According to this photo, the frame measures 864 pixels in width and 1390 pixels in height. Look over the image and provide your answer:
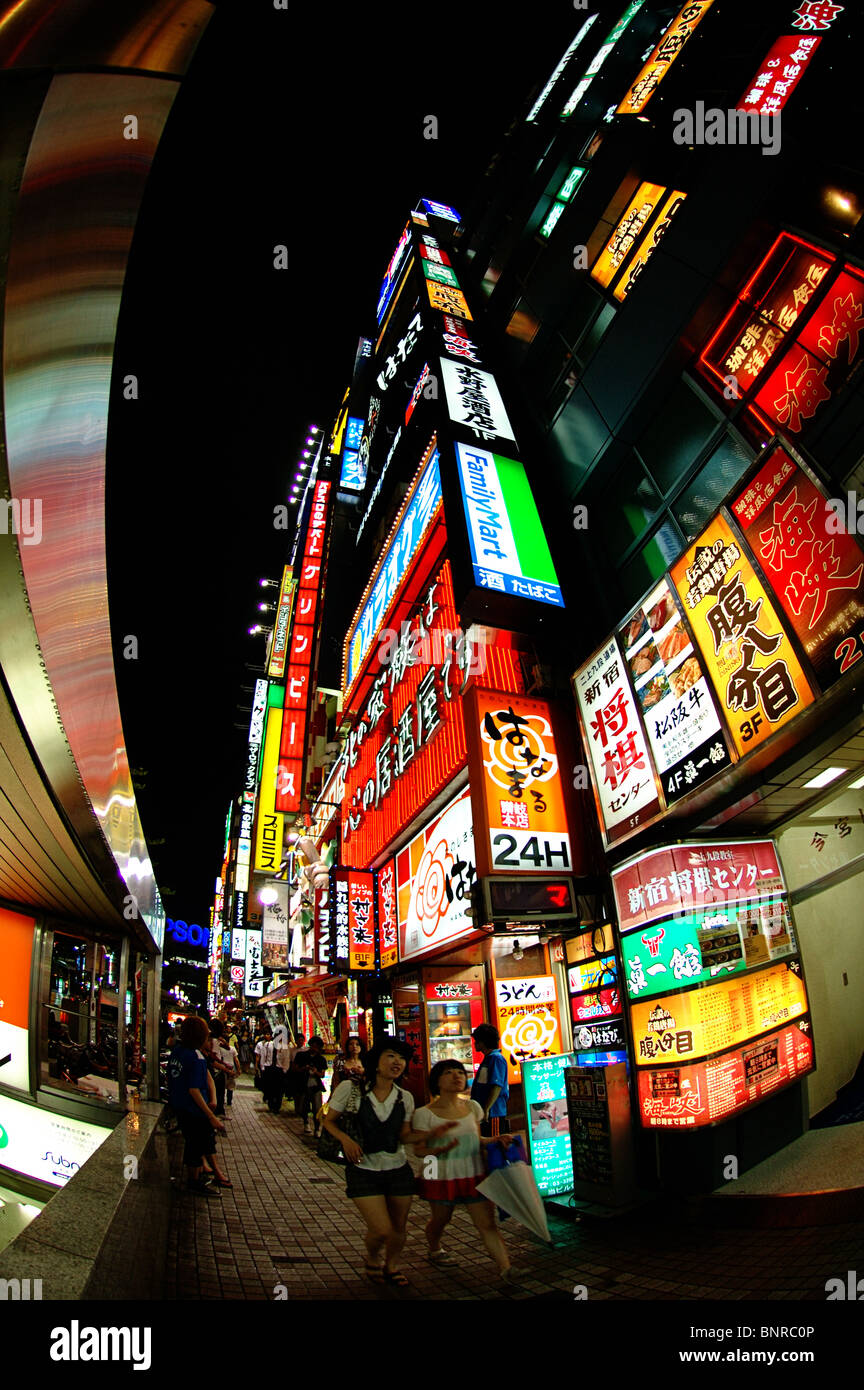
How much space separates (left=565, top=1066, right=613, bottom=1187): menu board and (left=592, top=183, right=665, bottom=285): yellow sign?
468 inches

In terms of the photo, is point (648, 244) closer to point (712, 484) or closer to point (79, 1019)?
point (712, 484)

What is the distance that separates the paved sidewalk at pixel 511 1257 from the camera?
15.3 ft

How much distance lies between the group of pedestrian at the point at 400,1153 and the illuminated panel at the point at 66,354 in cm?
364

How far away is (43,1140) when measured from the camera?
346 inches

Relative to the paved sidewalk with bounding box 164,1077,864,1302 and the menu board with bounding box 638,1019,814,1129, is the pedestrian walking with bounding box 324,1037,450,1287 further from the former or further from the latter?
the menu board with bounding box 638,1019,814,1129

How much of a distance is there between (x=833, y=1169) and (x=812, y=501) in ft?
19.9

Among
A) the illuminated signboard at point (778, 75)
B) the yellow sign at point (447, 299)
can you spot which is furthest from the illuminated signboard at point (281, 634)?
the illuminated signboard at point (778, 75)

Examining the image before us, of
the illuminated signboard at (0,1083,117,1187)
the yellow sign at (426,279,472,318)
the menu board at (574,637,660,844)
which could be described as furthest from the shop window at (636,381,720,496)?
the illuminated signboard at (0,1083,117,1187)

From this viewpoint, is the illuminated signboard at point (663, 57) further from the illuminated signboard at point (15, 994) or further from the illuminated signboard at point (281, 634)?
the illuminated signboard at point (281, 634)

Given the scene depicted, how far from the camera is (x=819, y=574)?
5.39m

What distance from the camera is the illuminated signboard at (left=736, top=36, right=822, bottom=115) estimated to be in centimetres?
769
